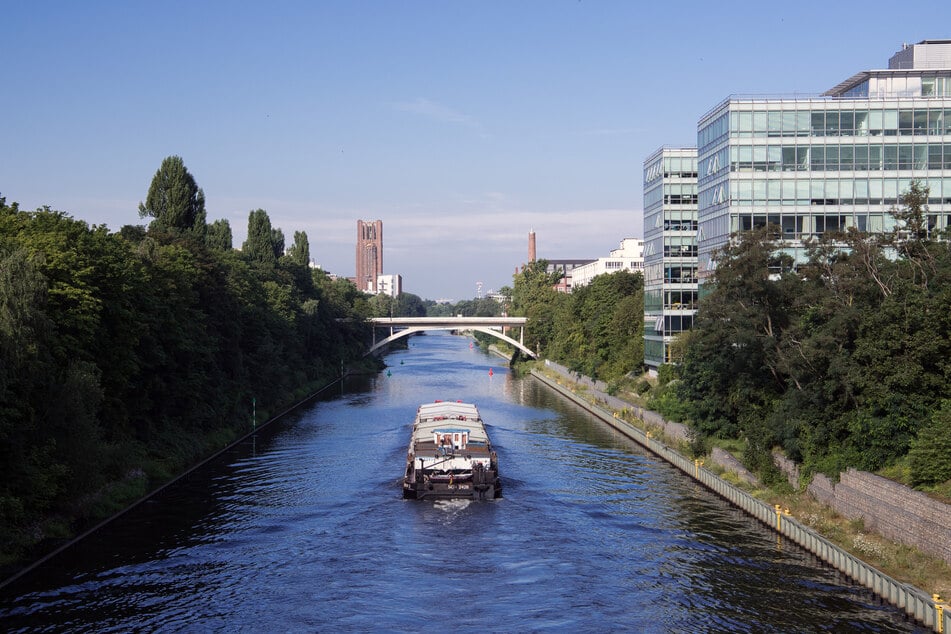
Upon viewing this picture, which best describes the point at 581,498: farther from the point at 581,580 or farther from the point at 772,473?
the point at 581,580

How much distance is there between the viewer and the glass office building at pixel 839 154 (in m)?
74.2

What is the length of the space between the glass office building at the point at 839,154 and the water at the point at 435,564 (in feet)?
88.3

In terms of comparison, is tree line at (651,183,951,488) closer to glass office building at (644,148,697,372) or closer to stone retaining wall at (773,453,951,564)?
stone retaining wall at (773,453,951,564)

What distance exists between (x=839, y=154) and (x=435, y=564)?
5253 centimetres

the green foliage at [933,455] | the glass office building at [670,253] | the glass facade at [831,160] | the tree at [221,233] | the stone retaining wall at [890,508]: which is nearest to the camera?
the stone retaining wall at [890,508]

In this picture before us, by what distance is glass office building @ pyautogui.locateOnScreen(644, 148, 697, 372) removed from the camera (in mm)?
89438

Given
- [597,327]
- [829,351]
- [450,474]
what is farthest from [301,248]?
[829,351]

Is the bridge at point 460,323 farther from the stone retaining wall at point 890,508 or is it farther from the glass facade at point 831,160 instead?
the stone retaining wall at point 890,508

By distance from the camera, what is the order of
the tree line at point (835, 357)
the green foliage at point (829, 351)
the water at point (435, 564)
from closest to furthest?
the water at point (435, 564) → the tree line at point (835, 357) → the green foliage at point (829, 351)

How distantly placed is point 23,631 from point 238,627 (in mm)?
7416


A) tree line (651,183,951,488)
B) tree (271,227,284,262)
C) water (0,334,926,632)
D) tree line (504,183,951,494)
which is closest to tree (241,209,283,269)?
tree (271,227,284,262)

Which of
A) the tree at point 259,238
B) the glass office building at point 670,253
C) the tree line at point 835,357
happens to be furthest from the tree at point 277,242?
the tree line at point 835,357

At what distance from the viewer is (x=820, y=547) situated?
4097cm

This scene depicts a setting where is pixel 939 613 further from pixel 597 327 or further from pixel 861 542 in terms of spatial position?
pixel 597 327
